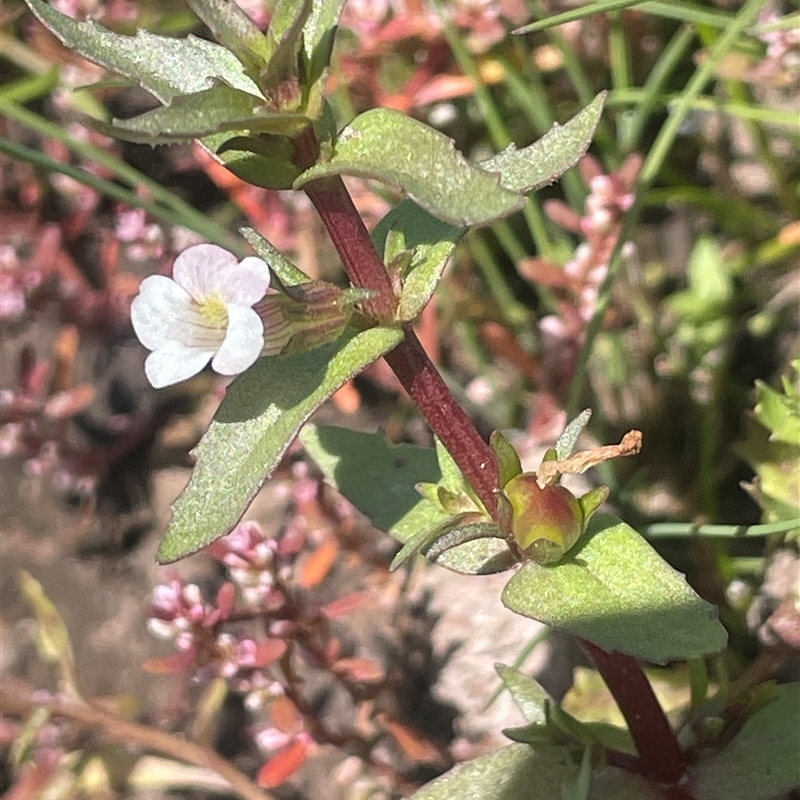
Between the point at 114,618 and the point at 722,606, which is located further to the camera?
the point at 114,618

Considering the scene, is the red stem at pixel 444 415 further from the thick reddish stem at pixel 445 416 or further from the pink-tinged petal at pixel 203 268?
the pink-tinged petal at pixel 203 268

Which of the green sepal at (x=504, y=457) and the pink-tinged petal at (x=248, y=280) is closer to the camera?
the pink-tinged petal at (x=248, y=280)

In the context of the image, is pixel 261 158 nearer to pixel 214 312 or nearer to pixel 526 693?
pixel 214 312

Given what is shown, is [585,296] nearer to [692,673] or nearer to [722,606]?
[722,606]

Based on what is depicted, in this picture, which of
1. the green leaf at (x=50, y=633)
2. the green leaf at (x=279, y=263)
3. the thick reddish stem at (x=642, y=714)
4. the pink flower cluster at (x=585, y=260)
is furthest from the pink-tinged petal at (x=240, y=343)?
the green leaf at (x=50, y=633)

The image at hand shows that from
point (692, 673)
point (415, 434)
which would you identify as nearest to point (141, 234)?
point (415, 434)

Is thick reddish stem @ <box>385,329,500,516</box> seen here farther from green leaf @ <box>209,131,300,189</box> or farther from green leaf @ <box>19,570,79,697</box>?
green leaf @ <box>19,570,79,697</box>
